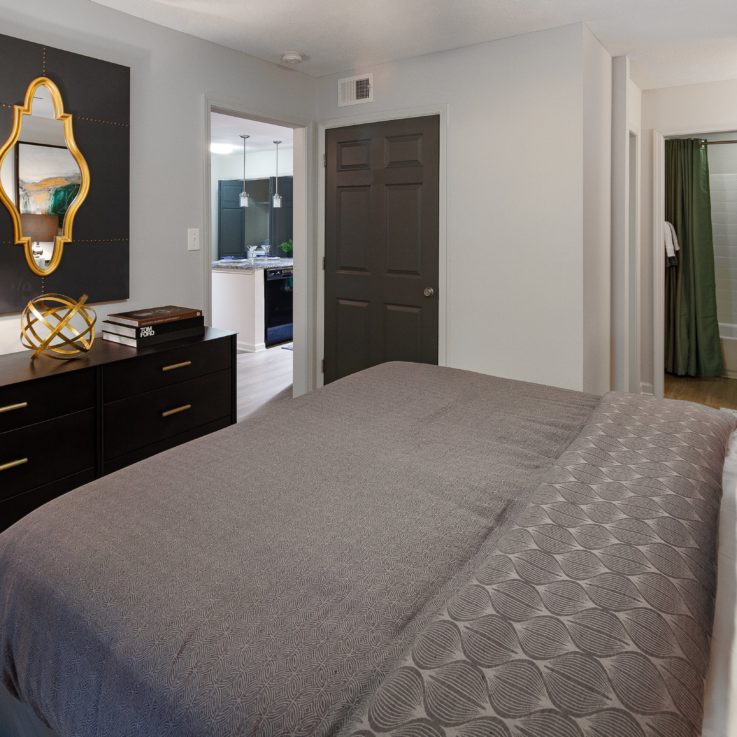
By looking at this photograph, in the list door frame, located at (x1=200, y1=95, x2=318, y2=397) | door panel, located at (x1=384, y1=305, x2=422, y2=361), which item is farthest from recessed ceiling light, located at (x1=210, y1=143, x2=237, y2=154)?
door panel, located at (x1=384, y1=305, x2=422, y2=361)

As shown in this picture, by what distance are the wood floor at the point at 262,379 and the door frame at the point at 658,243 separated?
2.89 meters

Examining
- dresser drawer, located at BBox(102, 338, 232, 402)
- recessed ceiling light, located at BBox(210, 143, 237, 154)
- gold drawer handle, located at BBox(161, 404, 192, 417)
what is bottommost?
gold drawer handle, located at BBox(161, 404, 192, 417)

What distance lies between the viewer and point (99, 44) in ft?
10.0

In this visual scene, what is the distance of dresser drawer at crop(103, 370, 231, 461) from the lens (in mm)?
2674

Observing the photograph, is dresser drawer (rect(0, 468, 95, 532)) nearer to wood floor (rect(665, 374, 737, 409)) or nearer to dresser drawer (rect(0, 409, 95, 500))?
dresser drawer (rect(0, 409, 95, 500))

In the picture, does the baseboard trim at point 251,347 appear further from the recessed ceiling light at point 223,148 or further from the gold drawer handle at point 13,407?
the gold drawer handle at point 13,407

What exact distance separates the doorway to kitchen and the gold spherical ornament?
62.5 inches

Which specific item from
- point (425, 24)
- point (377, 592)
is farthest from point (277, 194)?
point (377, 592)

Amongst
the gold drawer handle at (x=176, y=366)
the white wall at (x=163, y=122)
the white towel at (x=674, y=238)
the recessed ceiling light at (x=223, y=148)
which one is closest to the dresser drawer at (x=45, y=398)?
the gold drawer handle at (x=176, y=366)

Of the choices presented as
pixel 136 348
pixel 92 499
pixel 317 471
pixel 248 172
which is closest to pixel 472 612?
pixel 317 471

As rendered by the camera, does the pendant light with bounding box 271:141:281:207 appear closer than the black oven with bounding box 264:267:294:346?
No

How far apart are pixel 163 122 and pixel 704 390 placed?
474 centimetres

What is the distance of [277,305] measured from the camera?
7.20 meters

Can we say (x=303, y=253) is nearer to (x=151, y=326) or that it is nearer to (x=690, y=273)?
(x=151, y=326)
